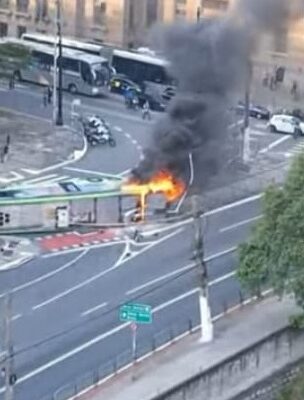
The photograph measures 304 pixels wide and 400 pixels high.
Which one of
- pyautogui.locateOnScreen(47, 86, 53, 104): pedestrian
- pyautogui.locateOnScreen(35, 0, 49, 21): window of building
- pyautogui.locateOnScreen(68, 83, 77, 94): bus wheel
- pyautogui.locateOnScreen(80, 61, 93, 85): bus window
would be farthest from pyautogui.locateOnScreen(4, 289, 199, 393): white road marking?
pyautogui.locateOnScreen(35, 0, 49, 21): window of building

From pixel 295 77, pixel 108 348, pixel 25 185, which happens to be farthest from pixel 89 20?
pixel 108 348

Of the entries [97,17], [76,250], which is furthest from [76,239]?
[97,17]

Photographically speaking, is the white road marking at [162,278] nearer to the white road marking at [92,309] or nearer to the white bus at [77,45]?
the white road marking at [92,309]

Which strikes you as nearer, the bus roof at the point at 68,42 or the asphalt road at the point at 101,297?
the asphalt road at the point at 101,297

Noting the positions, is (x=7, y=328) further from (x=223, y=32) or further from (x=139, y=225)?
(x=223, y=32)

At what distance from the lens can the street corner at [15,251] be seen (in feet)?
165

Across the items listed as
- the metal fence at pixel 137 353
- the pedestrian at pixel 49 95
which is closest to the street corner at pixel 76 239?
the metal fence at pixel 137 353

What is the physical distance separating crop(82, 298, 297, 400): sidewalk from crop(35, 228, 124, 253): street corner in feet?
23.4

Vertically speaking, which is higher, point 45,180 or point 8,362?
point 8,362

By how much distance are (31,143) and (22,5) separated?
58.5ft

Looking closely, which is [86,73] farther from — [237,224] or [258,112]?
[237,224]

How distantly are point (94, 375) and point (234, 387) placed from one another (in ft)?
10.9

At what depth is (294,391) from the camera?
41406 millimetres

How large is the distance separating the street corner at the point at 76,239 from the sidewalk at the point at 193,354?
7.12 meters
